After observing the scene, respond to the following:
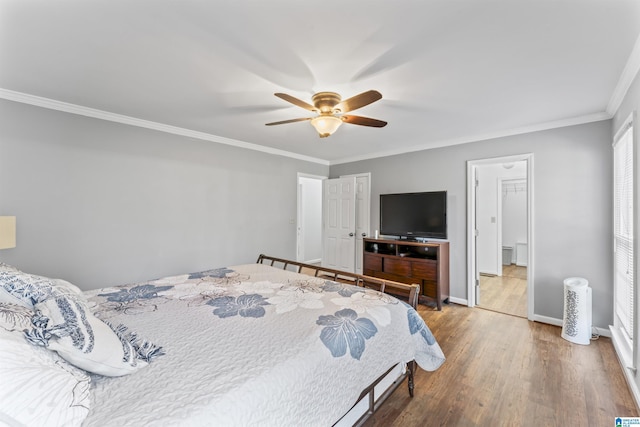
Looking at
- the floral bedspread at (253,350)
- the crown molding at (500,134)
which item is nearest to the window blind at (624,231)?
the crown molding at (500,134)

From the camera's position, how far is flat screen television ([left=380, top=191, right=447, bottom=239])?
403 cm

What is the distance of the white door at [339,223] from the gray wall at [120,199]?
1.40m

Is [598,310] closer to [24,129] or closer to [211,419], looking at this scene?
[211,419]

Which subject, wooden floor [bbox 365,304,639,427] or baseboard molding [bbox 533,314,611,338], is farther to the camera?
baseboard molding [bbox 533,314,611,338]

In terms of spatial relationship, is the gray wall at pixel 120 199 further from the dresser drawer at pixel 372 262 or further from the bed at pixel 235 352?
the dresser drawer at pixel 372 262

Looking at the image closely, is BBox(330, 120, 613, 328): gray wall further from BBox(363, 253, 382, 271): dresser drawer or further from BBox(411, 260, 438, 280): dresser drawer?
BBox(363, 253, 382, 271): dresser drawer

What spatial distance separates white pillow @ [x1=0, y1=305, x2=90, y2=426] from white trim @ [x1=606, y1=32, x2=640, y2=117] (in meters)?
3.27

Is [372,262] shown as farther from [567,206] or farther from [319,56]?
[319,56]

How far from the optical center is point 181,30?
1.68 metres

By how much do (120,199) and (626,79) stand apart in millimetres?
4825

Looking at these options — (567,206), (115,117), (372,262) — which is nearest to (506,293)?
(567,206)

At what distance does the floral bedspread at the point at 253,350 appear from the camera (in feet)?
3.20

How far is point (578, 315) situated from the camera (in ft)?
9.36

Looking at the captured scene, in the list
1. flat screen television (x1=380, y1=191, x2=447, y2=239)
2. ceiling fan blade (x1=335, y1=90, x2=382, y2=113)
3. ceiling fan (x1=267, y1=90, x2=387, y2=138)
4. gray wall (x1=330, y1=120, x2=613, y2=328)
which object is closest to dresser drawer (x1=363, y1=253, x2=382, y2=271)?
flat screen television (x1=380, y1=191, x2=447, y2=239)
